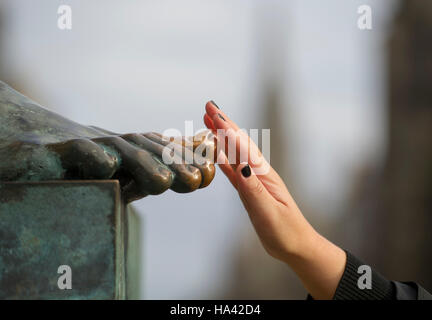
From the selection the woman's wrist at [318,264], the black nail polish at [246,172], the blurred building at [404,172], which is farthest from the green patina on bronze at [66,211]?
the blurred building at [404,172]

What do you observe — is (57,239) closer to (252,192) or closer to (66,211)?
(66,211)

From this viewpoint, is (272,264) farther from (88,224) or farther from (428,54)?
(88,224)

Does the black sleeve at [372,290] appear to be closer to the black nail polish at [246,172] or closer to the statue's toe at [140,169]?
the black nail polish at [246,172]

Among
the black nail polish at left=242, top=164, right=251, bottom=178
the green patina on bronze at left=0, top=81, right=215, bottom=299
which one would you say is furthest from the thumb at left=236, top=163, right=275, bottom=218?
the green patina on bronze at left=0, top=81, right=215, bottom=299

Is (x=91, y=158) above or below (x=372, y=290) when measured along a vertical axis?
above

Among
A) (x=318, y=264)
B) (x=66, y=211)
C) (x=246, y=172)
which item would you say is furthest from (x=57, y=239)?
(x=318, y=264)

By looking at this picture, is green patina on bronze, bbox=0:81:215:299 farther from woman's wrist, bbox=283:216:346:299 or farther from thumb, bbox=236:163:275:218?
woman's wrist, bbox=283:216:346:299
